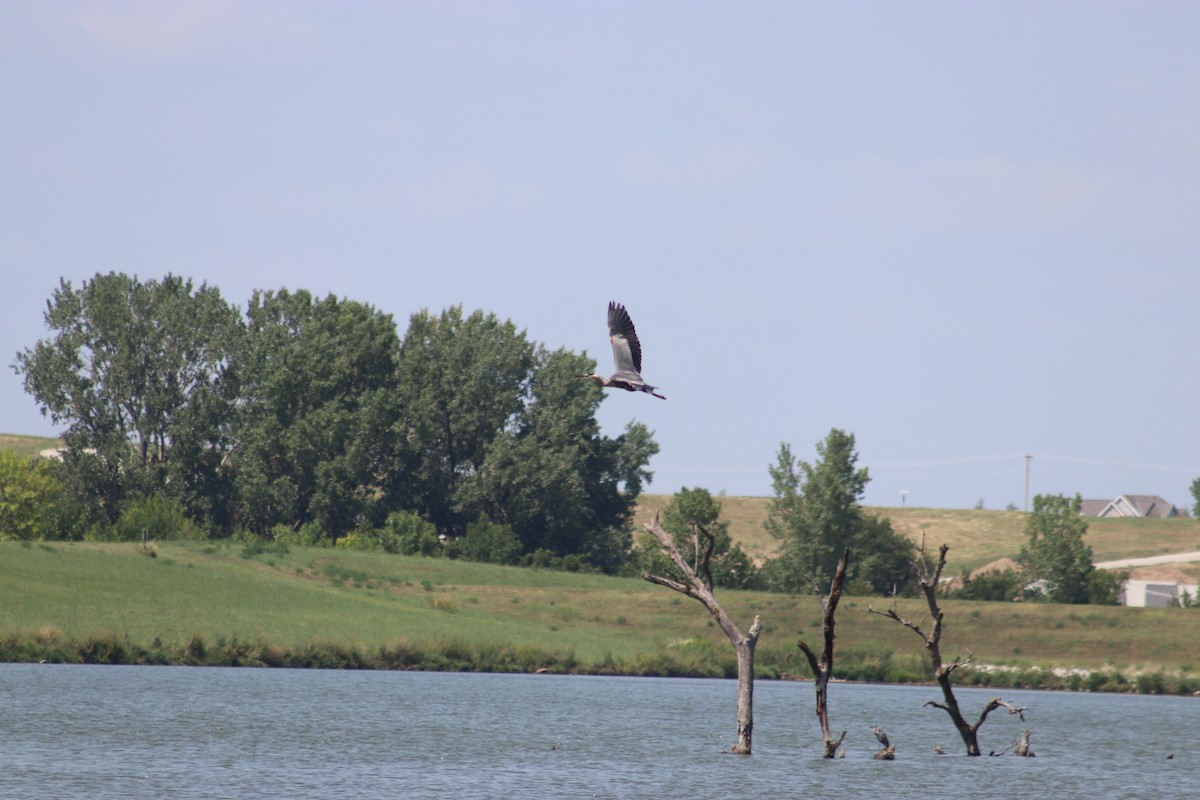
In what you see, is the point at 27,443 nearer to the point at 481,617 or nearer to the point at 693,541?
the point at 693,541

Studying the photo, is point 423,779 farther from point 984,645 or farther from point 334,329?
point 334,329

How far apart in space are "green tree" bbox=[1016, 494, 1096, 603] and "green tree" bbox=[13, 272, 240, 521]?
59.3m

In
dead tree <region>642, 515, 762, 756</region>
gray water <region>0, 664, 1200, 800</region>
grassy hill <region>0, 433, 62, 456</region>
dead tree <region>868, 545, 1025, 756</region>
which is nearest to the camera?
dead tree <region>642, 515, 762, 756</region>

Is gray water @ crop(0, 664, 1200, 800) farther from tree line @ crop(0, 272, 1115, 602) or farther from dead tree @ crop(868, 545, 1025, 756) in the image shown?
→ tree line @ crop(0, 272, 1115, 602)

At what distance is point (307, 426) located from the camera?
395ft

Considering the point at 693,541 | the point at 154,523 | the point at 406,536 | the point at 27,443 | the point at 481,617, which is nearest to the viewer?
the point at 481,617

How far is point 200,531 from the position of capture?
116625 mm

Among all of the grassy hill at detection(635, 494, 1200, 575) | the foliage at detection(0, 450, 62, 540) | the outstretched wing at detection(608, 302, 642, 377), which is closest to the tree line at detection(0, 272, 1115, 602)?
the foliage at detection(0, 450, 62, 540)

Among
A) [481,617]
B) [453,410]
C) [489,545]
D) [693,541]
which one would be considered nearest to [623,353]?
[481,617]

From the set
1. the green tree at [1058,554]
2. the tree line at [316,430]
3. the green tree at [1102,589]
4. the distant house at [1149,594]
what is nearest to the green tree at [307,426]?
the tree line at [316,430]

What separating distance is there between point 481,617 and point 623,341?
2738 inches

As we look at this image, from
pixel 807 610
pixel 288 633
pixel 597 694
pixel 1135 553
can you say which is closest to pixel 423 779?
pixel 597 694

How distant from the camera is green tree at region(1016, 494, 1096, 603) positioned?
113 metres

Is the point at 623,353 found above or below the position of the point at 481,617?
above
